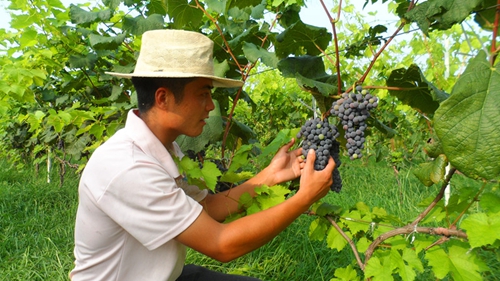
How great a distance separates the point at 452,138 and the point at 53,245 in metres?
4.03

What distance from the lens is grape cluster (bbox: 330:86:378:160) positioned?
4.98 feet

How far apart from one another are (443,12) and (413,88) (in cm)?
39

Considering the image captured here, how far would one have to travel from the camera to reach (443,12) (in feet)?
4.34

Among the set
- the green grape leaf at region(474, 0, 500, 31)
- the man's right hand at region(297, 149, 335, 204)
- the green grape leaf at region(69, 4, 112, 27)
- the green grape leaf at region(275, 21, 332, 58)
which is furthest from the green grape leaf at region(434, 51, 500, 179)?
the green grape leaf at region(69, 4, 112, 27)

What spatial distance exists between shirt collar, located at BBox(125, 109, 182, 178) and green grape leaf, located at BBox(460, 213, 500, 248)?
1.07 m

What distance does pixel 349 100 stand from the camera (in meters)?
1.55

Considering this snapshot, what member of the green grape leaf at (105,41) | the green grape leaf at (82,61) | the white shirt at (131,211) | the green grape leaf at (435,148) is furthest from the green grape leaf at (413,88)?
the green grape leaf at (82,61)

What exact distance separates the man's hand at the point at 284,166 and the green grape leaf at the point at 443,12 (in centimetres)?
79

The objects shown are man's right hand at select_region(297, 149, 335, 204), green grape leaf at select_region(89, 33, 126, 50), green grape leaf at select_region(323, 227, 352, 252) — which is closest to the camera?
man's right hand at select_region(297, 149, 335, 204)

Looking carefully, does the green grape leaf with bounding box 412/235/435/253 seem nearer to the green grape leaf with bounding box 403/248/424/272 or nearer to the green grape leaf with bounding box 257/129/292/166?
the green grape leaf with bounding box 403/248/424/272

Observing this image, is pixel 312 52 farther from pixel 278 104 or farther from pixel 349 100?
pixel 278 104

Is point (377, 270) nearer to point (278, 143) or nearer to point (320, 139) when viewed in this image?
point (320, 139)

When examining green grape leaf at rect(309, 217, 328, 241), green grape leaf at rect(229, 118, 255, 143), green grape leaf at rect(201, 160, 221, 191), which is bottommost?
green grape leaf at rect(229, 118, 255, 143)

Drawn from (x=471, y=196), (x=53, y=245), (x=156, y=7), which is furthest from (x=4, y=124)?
(x=471, y=196)
